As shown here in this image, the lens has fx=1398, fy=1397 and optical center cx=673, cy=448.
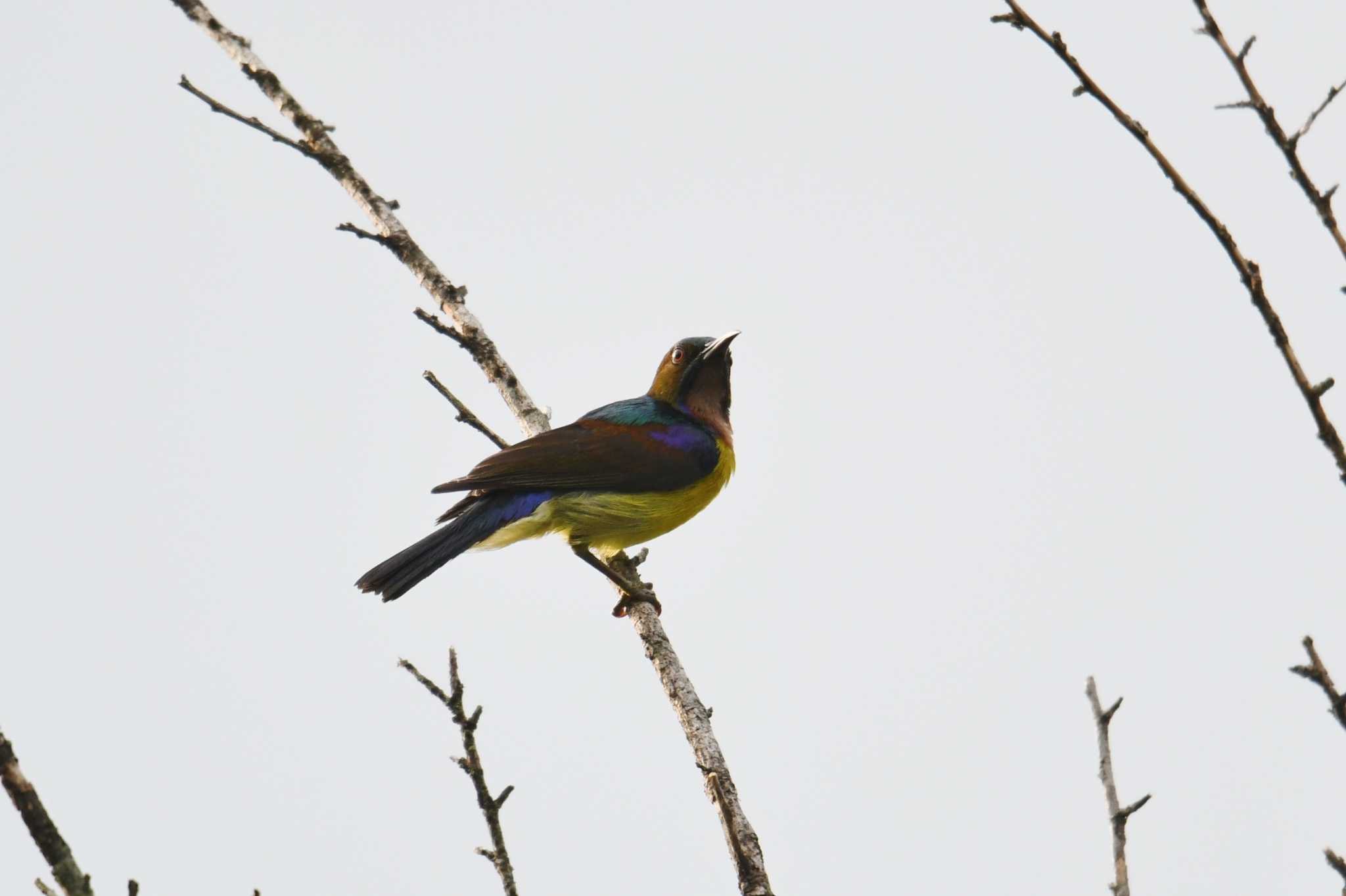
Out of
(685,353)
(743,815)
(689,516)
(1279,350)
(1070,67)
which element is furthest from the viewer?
(685,353)

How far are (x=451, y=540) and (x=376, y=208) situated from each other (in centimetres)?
165

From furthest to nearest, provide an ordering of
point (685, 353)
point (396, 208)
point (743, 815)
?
1. point (685, 353)
2. point (396, 208)
3. point (743, 815)

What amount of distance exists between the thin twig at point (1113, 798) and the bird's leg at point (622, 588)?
3.30 metres

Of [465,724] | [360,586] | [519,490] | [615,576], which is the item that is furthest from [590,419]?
[465,724]

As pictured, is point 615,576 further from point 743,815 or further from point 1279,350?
point 1279,350

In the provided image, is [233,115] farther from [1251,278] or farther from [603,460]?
[1251,278]

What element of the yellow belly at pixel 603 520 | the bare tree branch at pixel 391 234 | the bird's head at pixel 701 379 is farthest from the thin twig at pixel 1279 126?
the bird's head at pixel 701 379

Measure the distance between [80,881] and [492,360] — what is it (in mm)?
4571

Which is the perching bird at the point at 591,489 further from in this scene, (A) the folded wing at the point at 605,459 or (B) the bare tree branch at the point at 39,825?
(B) the bare tree branch at the point at 39,825

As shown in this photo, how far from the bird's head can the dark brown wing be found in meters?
0.33

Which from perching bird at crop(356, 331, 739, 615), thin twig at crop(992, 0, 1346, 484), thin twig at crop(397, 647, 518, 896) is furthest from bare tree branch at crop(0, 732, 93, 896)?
perching bird at crop(356, 331, 739, 615)

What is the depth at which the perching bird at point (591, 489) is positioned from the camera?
671cm

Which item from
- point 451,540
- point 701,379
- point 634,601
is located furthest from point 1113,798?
point 701,379

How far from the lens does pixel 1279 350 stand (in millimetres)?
2252
